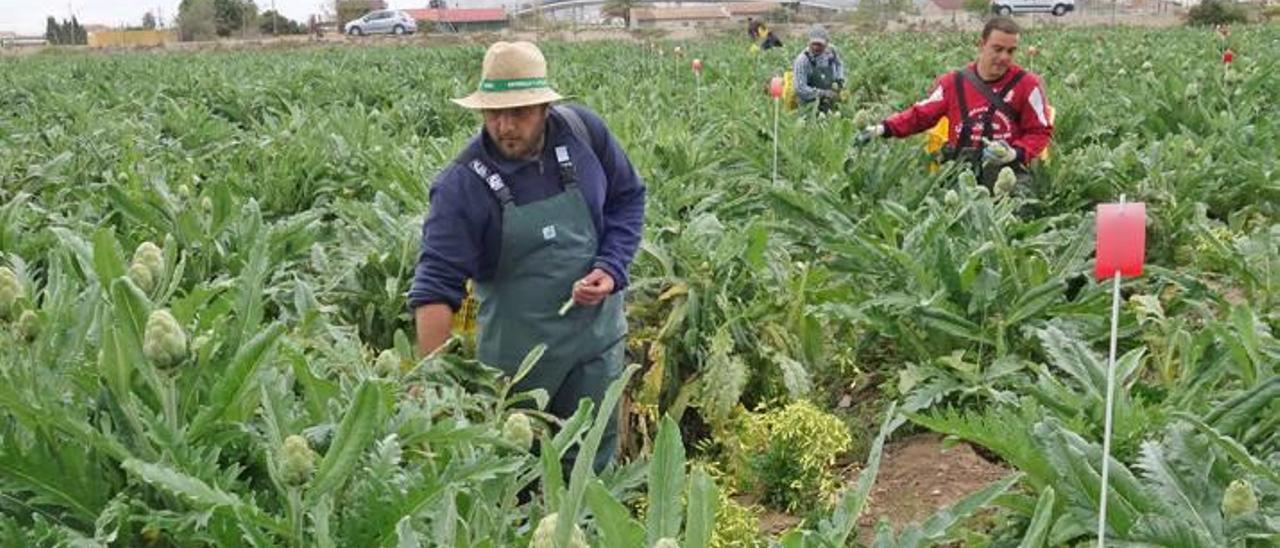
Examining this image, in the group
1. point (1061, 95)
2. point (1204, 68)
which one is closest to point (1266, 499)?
point (1061, 95)

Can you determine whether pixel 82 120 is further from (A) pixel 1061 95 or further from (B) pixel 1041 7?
(B) pixel 1041 7

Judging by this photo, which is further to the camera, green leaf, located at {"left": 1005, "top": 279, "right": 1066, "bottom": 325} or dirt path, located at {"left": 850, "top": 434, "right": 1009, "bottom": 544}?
green leaf, located at {"left": 1005, "top": 279, "right": 1066, "bottom": 325}

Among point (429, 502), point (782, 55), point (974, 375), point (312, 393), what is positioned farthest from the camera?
point (782, 55)

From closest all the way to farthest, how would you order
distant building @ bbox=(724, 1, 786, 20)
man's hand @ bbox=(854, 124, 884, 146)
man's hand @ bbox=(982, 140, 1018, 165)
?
man's hand @ bbox=(982, 140, 1018, 165)
man's hand @ bbox=(854, 124, 884, 146)
distant building @ bbox=(724, 1, 786, 20)

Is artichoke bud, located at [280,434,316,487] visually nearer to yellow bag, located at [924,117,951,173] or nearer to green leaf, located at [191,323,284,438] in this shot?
green leaf, located at [191,323,284,438]

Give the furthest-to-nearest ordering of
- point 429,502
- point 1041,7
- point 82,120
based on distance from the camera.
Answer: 1. point 1041,7
2. point 82,120
3. point 429,502

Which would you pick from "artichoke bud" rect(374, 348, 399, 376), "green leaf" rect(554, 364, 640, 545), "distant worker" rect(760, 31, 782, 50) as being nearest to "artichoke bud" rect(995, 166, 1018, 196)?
"artichoke bud" rect(374, 348, 399, 376)

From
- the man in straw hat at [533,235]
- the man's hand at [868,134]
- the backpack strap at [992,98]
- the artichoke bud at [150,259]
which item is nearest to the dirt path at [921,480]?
the man in straw hat at [533,235]

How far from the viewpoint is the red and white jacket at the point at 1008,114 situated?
618cm

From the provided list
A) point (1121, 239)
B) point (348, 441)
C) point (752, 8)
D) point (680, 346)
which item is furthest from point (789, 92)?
point (752, 8)

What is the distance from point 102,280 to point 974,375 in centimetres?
260

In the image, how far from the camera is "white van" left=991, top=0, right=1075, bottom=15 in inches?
2122

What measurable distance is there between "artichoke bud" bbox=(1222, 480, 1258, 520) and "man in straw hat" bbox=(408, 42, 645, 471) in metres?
1.83

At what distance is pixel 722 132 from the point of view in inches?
347
